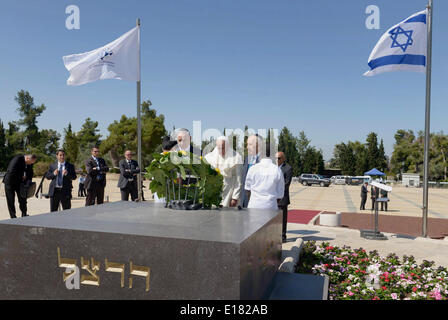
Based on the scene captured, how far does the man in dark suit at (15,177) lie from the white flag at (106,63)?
89.9 inches

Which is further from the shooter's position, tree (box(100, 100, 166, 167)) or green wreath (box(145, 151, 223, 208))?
tree (box(100, 100, 166, 167))

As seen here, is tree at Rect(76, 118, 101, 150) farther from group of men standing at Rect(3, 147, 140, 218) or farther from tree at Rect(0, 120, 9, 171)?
group of men standing at Rect(3, 147, 140, 218)

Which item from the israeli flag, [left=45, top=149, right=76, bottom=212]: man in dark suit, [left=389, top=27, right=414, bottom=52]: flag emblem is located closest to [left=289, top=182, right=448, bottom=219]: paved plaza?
the israeli flag

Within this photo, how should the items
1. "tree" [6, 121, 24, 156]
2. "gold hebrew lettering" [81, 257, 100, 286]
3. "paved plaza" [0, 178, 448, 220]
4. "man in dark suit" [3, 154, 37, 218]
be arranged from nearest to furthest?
"gold hebrew lettering" [81, 257, 100, 286]
"man in dark suit" [3, 154, 37, 218]
"paved plaza" [0, 178, 448, 220]
"tree" [6, 121, 24, 156]

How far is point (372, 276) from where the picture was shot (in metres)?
3.85

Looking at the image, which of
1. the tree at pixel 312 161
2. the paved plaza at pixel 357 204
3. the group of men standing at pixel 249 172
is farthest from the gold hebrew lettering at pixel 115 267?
the tree at pixel 312 161

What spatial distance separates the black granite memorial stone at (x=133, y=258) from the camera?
2.13 m

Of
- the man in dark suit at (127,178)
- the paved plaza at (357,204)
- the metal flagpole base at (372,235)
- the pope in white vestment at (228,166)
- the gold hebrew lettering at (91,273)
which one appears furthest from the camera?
the paved plaza at (357,204)

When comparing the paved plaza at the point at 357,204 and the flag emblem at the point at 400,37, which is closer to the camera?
the flag emblem at the point at 400,37

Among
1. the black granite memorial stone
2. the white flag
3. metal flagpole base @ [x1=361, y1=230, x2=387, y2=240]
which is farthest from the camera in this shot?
the white flag

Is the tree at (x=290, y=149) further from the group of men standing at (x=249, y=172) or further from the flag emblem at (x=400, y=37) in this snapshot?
the group of men standing at (x=249, y=172)

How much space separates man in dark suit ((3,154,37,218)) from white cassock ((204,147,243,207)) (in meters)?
4.96

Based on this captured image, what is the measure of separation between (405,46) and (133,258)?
749 cm

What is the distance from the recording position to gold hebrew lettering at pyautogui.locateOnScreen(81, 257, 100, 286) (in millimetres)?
2418
